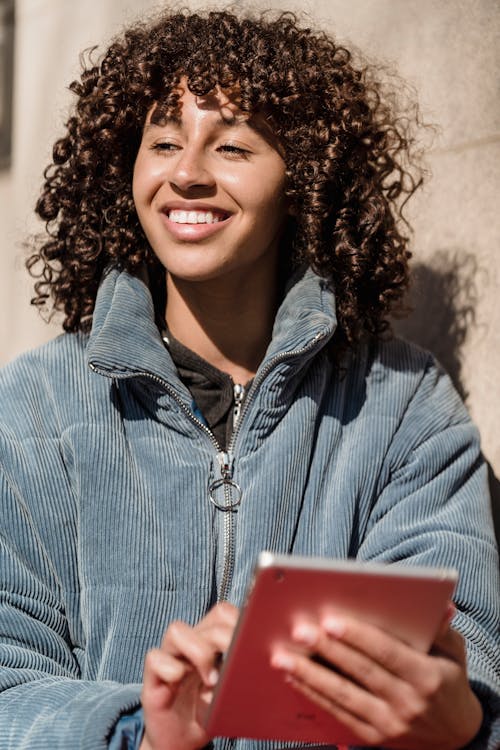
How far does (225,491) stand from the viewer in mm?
2309

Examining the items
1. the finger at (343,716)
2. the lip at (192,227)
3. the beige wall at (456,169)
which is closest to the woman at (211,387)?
the lip at (192,227)

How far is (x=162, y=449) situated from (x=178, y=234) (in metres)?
0.49

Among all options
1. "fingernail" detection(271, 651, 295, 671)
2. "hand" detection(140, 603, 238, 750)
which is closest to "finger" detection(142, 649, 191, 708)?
"hand" detection(140, 603, 238, 750)

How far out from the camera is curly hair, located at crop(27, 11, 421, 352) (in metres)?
2.53

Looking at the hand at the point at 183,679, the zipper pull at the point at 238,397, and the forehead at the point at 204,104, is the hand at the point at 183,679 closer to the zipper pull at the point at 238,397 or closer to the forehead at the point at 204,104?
the zipper pull at the point at 238,397

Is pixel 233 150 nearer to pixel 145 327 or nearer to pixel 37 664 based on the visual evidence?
pixel 145 327

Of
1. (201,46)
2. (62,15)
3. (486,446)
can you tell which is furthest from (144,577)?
(62,15)

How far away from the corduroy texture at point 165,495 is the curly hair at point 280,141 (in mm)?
244

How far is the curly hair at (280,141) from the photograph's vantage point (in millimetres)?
2529

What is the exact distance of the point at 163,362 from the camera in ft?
7.64

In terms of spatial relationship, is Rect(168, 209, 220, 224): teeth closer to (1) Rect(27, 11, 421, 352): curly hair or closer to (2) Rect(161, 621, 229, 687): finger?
(1) Rect(27, 11, 421, 352): curly hair

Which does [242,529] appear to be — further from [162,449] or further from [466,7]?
[466,7]

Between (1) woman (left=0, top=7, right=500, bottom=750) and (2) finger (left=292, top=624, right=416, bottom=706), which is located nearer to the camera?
(2) finger (left=292, top=624, right=416, bottom=706)

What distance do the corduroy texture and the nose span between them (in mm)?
296
